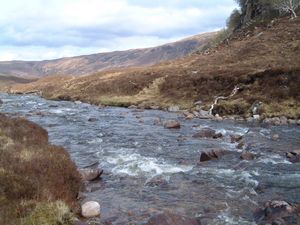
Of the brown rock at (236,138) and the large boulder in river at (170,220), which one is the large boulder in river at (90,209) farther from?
the brown rock at (236,138)

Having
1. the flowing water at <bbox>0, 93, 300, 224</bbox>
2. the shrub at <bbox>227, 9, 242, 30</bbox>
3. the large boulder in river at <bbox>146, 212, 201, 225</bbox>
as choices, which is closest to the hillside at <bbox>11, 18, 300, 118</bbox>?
the flowing water at <bbox>0, 93, 300, 224</bbox>

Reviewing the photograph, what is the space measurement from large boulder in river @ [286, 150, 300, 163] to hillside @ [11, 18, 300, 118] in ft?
40.7

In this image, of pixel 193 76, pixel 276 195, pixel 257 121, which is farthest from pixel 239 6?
pixel 276 195

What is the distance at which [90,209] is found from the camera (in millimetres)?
12000

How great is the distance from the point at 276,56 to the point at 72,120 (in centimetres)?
3012

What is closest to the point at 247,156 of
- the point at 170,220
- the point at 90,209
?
the point at 170,220

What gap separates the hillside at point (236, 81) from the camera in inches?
1399

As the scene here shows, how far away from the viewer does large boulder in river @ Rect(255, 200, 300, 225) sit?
11.1m

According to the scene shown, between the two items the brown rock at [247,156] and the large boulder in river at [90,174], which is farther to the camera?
the brown rock at [247,156]

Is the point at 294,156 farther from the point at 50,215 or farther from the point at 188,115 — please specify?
the point at 188,115

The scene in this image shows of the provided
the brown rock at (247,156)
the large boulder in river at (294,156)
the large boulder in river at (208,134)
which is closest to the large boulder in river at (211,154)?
the brown rock at (247,156)

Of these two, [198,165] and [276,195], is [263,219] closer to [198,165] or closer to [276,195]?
[276,195]

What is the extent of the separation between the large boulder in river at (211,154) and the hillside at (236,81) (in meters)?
13.9

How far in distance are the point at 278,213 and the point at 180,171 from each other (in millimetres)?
5969
